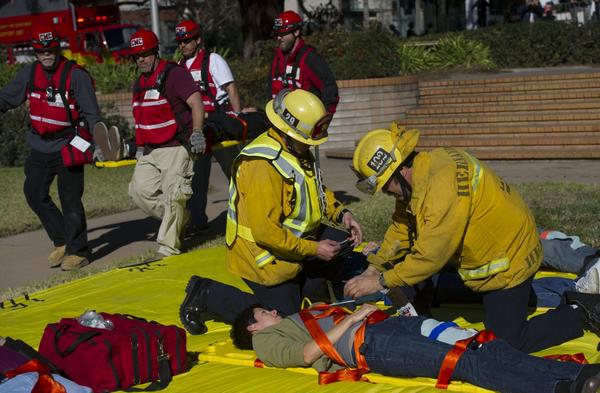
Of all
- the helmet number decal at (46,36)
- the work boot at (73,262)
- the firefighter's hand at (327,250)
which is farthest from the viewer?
the work boot at (73,262)

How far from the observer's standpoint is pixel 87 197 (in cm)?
1313

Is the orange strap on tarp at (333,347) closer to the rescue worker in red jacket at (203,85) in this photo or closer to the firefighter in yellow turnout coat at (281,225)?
the firefighter in yellow turnout coat at (281,225)

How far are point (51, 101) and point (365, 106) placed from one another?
8.02m

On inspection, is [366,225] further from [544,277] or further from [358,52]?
[358,52]

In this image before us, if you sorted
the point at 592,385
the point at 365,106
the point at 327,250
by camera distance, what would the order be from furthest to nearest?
the point at 365,106
the point at 327,250
the point at 592,385

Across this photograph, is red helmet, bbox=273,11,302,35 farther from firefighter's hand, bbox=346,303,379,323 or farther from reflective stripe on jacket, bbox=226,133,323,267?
firefighter's hand, bbox=346,303,379,323

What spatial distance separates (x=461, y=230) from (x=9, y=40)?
29206 millimetres

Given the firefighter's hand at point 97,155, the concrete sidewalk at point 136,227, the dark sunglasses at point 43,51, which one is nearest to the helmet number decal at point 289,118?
the firefighter's hand at point 97,155

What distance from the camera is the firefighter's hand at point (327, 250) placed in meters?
6.12

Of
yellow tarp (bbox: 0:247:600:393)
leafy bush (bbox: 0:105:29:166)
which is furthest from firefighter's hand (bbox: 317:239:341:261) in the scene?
leafy bush (bbox: 0:105:29:166)

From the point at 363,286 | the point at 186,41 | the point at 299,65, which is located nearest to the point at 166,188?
the point at 186,41

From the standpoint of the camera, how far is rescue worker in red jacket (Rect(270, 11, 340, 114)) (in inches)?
386

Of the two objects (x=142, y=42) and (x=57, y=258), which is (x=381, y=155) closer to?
(x=142, y=42)

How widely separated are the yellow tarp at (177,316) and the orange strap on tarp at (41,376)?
63cm
